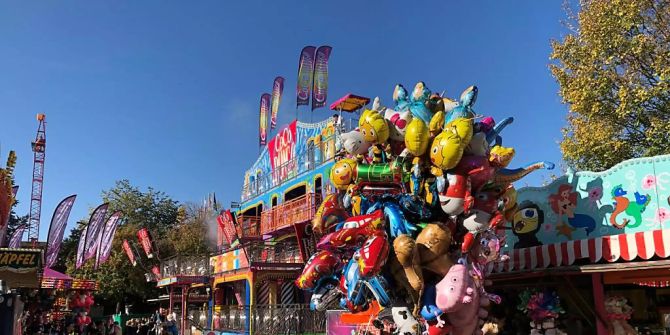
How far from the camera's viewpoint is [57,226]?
81.6ft

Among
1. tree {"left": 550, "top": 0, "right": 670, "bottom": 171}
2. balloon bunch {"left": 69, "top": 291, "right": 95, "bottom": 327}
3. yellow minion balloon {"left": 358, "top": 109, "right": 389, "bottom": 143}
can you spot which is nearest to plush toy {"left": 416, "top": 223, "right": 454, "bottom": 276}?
yellow minion balloon {"left": 358, "top": 109, "right": 389, "bottom": 143}

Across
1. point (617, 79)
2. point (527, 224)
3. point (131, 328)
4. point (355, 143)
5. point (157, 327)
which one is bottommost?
point (131, 328)

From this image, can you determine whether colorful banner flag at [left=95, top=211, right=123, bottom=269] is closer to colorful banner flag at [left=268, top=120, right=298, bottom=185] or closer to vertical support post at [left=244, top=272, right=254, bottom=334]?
colorful banner flag at [left=268, top=120, right=298, bottom=185]

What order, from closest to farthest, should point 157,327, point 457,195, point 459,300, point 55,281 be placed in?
point 459,300, point 457,195, point 55,281, point 157,327

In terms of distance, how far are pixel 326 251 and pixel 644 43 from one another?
10.2 meters

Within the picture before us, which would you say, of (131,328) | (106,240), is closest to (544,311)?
(131,328)

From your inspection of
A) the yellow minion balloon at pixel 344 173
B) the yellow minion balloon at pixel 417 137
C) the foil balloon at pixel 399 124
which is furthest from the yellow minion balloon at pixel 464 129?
the yellow minion balloon at pixel 344 173

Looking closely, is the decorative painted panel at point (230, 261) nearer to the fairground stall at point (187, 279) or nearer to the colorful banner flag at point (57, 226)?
the fairground stall at point (187, 279)

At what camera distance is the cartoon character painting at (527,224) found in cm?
1134

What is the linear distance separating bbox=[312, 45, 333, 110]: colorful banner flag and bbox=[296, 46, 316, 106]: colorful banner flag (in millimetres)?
285

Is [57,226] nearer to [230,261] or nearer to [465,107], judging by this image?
[230,261]

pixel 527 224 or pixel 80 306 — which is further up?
pixel 527 224

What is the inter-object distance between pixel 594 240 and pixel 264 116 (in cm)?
2171

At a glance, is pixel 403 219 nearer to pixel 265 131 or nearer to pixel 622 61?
pixel 622 61
